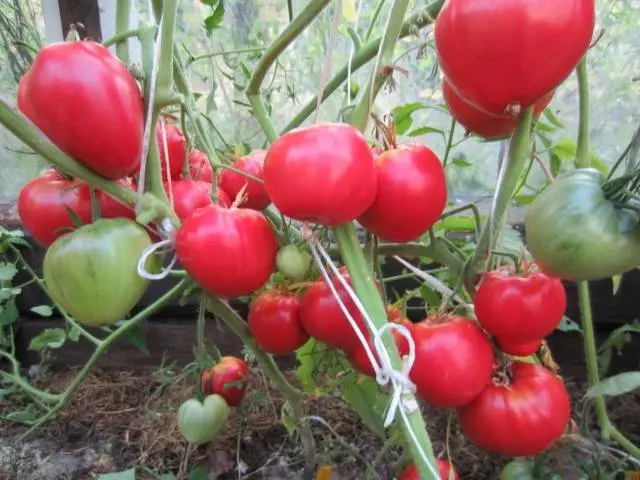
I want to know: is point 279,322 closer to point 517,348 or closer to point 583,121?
point 517,348

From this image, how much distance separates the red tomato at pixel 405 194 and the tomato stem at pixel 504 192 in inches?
1.7

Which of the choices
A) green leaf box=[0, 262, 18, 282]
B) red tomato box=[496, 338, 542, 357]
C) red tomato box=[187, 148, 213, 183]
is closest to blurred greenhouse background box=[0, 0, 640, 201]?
green leaf box=[0, 262, 18, 282]

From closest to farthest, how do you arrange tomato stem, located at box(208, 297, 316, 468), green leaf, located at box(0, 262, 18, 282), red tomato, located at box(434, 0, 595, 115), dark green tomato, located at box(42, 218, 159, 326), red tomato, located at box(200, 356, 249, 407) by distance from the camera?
red tomato, located at box(434, 0, 595, 115) → dark green tomato, located at box(42, 218, 159, 326) → tomato stem, located at box(208, 297, 316, 468) → red tomato, located at box(200, 356, 249, 407) → green leaf, located at box(0, 262, 18, 282)

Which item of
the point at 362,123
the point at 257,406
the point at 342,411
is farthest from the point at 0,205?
the point at 362,123

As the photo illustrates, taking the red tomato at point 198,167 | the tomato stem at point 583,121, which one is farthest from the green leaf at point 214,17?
the tomato stem at point 583,121

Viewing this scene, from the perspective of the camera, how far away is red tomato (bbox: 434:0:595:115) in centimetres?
30

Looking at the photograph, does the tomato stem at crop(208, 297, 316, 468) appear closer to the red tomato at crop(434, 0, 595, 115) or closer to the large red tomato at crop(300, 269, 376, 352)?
the large red tomato at crop(300, 269, 376, 352)

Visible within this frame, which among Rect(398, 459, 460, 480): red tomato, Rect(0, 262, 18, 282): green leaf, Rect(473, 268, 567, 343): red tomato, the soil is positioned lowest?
the soil

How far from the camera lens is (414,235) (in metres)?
0.43

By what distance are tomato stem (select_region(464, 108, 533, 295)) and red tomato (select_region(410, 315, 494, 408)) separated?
5cm

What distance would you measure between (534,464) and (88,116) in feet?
1.80

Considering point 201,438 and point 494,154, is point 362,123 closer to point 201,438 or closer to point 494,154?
point 201,438

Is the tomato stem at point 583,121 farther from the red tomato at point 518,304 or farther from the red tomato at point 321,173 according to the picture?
the red tomato at point 321,173

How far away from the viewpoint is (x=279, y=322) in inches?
22.0
